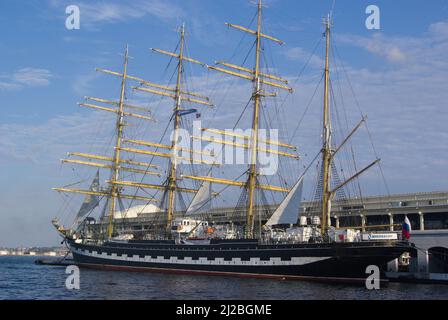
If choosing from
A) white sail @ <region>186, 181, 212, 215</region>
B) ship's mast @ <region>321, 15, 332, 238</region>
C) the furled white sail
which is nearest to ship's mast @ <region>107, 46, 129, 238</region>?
the furled white sail

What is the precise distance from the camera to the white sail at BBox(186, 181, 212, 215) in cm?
6550

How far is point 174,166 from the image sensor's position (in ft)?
245

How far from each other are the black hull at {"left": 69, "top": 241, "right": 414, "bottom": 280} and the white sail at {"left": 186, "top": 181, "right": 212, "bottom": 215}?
557 cm

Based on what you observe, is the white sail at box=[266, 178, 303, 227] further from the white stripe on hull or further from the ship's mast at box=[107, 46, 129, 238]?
the ship's mast at box=[107, 46, 129, 238]

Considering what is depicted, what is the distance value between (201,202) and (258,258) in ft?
50.9

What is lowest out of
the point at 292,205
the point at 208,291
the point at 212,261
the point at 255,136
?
the point at 208,291

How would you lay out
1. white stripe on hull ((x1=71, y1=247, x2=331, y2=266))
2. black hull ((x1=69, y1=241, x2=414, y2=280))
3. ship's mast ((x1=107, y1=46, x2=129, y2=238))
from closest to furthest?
black hull ((x1=69, y1=241, x2=414, y2=280)) → white stripe on hull ((x1=71, y1=247, x2=331, y2=266)) → ship's mast ((x1=107, y1=46, x2=129, y2=238))

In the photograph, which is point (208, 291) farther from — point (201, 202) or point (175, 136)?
point (175, 136)

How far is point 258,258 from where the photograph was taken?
52.1 m

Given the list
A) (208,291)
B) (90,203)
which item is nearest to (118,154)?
(90,203)

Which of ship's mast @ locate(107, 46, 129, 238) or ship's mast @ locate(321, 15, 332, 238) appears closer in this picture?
ship's mast @ locate(321, 15, 332, 238)

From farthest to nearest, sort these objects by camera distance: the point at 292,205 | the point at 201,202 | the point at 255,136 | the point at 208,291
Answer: the point at 201,202, the point at 255,136, the point at 292,205, the point at 208,291

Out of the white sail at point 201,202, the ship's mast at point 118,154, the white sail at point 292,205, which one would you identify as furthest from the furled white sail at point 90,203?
the white sail at point 292,205
